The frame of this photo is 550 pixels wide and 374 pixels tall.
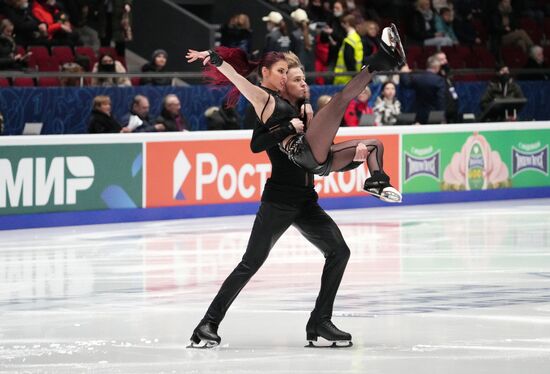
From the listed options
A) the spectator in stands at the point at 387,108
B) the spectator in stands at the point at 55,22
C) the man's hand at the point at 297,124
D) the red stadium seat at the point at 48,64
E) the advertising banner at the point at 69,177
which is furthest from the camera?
the spectator in stands at the point at 387,108

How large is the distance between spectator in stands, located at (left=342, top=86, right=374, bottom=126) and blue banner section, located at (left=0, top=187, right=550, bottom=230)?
1069 mm

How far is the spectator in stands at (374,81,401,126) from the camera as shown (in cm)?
1841

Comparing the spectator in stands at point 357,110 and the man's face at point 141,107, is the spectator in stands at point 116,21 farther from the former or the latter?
the spectator in stands at point 357,110

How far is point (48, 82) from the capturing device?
1722cm

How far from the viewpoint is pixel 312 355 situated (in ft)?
25.4

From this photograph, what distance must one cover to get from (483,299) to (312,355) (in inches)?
106

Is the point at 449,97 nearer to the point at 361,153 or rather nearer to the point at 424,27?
the point at 424,27

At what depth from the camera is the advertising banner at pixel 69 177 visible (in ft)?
48.5

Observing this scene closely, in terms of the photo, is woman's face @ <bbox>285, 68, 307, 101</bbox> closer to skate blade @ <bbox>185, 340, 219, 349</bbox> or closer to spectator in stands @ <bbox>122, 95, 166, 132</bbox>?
skate blade @ <bbox>185, 340, 219, 349</bbox>

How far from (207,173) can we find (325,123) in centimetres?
891

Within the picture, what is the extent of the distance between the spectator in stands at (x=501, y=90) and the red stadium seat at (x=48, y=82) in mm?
6397

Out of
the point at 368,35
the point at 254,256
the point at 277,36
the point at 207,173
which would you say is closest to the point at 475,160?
the point at 368,35

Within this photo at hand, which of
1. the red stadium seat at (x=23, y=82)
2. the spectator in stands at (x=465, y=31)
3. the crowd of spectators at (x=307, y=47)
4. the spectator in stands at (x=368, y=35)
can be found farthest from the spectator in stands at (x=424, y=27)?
the red stadium seat at (x=23, y=82)

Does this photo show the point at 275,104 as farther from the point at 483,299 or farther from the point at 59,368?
the point at 483,299
